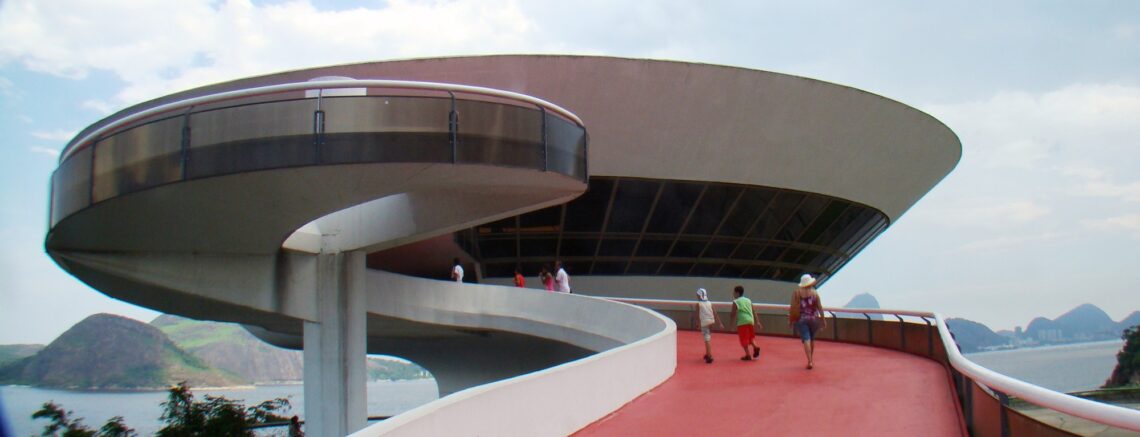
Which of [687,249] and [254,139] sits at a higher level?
[254,139]

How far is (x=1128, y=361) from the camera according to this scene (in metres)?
26.4

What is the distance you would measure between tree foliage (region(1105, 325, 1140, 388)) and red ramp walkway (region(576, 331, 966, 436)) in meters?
13.8

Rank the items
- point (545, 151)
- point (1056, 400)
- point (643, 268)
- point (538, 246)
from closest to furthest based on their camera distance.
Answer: point (1056, 400) < point (545, 151) < point (538, 246) < point (643, 268)

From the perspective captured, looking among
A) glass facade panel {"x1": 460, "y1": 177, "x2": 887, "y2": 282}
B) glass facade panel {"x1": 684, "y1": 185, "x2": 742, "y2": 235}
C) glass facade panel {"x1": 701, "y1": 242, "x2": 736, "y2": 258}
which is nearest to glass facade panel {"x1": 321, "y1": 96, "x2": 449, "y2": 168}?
glass facade panel {"x1": 460, "y1": 177, "x2": 887, "y2": 282}

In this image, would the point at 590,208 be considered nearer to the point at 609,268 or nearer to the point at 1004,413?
the point at 609,268

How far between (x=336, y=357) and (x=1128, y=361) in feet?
69.4

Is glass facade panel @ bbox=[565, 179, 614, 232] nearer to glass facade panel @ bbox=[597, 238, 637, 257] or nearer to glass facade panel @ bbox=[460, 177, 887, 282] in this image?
glass facade panel @ bbox=[460, 177, 887, 282]

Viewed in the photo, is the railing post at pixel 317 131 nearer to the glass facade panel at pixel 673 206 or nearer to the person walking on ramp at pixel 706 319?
the person walking on ramp at pixel 706 319

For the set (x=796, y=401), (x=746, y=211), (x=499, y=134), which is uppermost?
(x=746, y=211)

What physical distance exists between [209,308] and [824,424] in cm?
1534

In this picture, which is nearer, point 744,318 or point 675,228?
point 744,318

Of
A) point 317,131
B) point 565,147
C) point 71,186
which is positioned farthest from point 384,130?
point 71,186

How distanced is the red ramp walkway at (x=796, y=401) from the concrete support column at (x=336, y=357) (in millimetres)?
7419

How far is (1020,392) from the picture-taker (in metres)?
5.21
